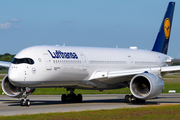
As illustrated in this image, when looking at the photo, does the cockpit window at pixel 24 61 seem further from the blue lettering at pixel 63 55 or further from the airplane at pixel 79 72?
the blue lettering at pixel 63 55

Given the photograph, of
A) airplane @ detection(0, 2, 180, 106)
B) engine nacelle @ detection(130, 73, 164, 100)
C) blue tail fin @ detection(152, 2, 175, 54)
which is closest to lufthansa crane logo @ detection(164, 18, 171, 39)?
blue tail fin @ detection(152, 2, 175, 54)

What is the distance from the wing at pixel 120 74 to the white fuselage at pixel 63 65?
1.26 feet

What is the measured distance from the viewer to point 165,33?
3544cm

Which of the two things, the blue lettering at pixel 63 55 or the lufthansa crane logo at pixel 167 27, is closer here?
the blue lettering at pixel 63 55

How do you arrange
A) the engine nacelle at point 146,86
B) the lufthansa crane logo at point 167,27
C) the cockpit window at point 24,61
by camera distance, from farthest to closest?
the lufthansa crane logo at point 167,27, the engine nacelle at point 146,86, the cockpit window at point 24,61

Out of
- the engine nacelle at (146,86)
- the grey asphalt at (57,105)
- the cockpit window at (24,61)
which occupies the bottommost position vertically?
the grey asphalt at (57,105)

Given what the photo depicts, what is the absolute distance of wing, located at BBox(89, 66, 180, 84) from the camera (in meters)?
24.6

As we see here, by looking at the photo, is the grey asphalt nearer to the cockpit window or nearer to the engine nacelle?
the engine nacelle

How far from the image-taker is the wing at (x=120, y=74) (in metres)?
24.6

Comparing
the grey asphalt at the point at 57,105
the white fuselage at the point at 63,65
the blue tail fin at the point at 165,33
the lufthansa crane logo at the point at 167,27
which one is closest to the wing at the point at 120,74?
the white fuselage at the point at 63,65

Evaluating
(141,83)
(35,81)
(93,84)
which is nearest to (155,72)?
(141,83)

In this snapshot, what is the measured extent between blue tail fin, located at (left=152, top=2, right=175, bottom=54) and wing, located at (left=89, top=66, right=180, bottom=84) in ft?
32.0

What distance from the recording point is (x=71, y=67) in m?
24.2

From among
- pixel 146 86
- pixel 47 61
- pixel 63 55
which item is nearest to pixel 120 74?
pixel 146 86
